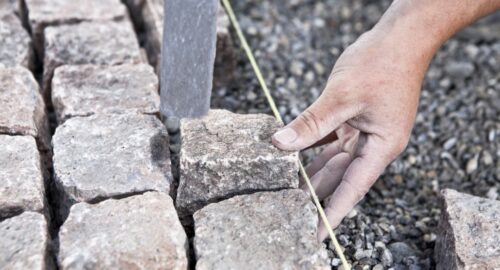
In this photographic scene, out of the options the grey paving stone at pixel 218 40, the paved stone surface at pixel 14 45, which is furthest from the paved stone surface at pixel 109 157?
the grey paving stone at pixel 218 40

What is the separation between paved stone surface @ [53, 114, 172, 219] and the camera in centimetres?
279

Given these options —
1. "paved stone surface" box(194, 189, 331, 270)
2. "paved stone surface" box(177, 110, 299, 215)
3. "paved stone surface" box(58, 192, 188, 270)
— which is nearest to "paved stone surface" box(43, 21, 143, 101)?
A: "paved stone surface" box(177, 110, 299, 215)

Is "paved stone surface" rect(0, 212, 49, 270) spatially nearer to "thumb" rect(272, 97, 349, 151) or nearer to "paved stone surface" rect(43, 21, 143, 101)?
"thumb" rect(272, 97, 349, 151)

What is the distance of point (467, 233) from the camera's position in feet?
9.11

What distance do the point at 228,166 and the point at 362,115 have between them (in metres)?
0.62

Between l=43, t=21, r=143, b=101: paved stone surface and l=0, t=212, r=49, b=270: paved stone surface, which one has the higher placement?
l=0, t=212, r=49, b=270: paved stone surface

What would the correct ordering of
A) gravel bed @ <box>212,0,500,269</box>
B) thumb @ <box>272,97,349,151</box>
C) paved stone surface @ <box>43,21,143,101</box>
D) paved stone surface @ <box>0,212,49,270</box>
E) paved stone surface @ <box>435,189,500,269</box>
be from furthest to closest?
1. paved stone surface @ <box>43,21,143,101</box>
2. gravel bed @ <box>212,0,500,269</box>
3. thumb @ <box>272,97,349,151</box>
4. paved stone surface @ <box>435,189,500,269</box>
5. paved stone surface @ <box>0,212,49,270</box>

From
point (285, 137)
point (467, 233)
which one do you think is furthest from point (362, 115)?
point (467, 233)

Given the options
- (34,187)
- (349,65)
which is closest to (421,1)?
(349,65)

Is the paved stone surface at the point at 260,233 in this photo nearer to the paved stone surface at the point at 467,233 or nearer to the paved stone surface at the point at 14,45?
the paved stone surface at the point at 467,233

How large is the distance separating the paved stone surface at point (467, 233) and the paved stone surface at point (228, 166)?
623mm

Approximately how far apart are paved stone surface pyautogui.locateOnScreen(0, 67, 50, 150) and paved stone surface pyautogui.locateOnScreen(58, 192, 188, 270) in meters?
0.62

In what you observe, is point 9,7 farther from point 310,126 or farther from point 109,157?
point 310,126

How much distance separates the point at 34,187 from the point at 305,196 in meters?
1.02
